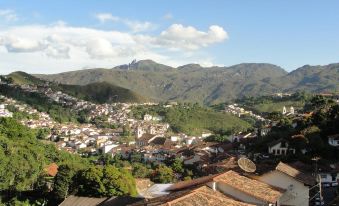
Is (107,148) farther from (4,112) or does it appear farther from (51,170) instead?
(51,170)

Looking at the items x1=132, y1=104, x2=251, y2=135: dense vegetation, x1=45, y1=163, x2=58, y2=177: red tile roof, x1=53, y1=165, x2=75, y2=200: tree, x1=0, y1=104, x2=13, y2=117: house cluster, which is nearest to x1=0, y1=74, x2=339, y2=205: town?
x1=0, y1=104, x2=13, y2=117: house cluster

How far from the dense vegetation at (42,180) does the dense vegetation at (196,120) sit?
8558 centimetres

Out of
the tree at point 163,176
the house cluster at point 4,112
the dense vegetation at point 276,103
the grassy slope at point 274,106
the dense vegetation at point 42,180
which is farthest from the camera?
the dense vegetation at point 276,103

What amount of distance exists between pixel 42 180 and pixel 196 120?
316 ft

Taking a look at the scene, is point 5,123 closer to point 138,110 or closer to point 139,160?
point 139,160

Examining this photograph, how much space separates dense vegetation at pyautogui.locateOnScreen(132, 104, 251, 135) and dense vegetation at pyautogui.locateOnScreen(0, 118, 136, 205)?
8558cm

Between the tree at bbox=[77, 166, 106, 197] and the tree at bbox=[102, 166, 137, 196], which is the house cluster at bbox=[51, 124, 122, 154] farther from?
the tree at bbox=[102, 166, 137, 196]

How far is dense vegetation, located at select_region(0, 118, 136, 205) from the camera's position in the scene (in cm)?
3148

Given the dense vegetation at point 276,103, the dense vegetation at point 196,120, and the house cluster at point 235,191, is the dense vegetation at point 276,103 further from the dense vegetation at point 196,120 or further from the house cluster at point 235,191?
the house cluster at point 235,191

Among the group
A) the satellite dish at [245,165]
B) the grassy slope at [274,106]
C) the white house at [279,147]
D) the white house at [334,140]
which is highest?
the satellite dish at [245,165]

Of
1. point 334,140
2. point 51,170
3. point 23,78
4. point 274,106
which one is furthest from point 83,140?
point 23,78

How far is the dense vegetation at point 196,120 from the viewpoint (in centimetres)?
12875

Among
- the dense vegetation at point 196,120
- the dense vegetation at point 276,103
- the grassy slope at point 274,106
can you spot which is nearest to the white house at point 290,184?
the dense vegetation at point 196,120

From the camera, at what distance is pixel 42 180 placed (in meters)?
42.4
